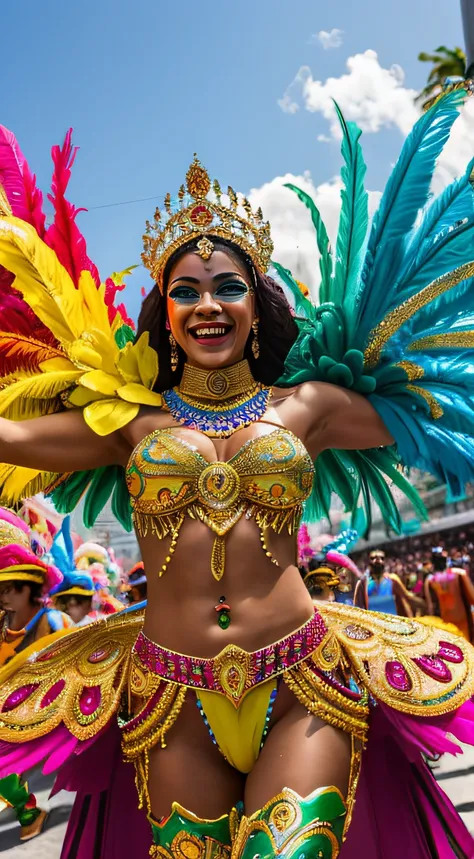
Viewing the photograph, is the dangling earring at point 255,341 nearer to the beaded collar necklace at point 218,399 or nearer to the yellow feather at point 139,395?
the beaded collar necklace at point 218,399

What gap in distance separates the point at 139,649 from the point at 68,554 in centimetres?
250

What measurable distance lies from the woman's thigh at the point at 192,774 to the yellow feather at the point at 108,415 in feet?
2.92

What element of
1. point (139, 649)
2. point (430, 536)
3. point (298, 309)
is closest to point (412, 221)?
point (298, 309)

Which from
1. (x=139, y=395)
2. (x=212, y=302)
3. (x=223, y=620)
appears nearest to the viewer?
(x=223, y=620)

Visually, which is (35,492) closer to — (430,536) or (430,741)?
(430,741)

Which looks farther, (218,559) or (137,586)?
(137,586)

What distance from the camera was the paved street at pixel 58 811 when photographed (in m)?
4.45

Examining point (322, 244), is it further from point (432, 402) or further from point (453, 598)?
point (453, 598)

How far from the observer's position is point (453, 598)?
260 inches

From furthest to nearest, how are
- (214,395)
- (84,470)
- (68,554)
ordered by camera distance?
(68,554), (84,470), (214,395)

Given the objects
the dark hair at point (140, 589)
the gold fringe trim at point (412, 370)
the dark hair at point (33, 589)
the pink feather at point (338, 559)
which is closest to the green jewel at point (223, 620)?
the gold fringe trim at point (412, 370)

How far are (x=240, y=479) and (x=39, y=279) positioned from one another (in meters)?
1.01

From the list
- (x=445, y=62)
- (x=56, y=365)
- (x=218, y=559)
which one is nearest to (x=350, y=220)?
(x=56, y=365)

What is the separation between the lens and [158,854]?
222cm
